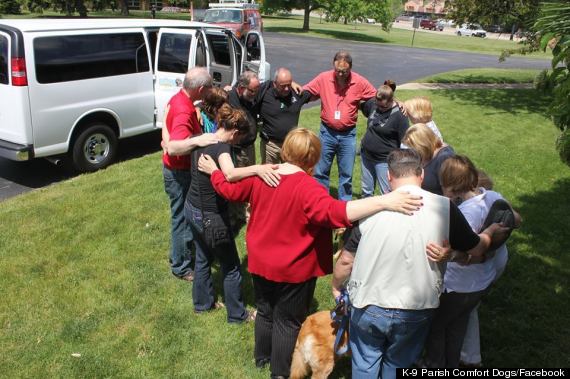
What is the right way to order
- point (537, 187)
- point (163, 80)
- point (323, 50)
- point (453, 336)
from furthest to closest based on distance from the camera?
point (323, 50)
point (163, 80)
point (537, 187)
point (453, 336)

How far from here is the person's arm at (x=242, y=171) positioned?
9.29ft

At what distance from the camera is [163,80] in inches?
323

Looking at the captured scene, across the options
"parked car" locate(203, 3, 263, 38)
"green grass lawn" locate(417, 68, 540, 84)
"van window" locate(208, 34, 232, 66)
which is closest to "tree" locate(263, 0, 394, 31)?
"parked car" locate(203, 3, 263, 38)

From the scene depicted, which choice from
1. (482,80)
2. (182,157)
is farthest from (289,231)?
(482,80)

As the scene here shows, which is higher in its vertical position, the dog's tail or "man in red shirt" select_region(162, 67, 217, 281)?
"man in red shirt" select_region(162, 67, 217, 281)

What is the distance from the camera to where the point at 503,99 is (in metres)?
14.9

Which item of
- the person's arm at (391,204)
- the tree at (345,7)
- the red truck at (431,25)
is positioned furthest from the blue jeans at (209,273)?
the red truck at (431,25)

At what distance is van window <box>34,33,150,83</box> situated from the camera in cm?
666

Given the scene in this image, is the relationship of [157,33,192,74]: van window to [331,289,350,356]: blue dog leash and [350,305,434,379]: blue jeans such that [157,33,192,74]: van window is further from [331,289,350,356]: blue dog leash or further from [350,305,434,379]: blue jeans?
[350,305,434,379]: blue jeans

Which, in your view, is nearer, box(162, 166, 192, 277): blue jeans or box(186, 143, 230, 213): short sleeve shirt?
box(186, 143, 230, 213): short sleeve shirt

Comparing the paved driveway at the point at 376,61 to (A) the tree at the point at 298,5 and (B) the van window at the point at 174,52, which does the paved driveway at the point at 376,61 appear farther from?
(A) the tree at the point at 298,5

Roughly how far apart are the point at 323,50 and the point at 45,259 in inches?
950

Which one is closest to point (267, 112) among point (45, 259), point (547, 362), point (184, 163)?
point (184, 163)

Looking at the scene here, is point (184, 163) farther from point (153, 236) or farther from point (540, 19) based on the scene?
point (540, 19)
